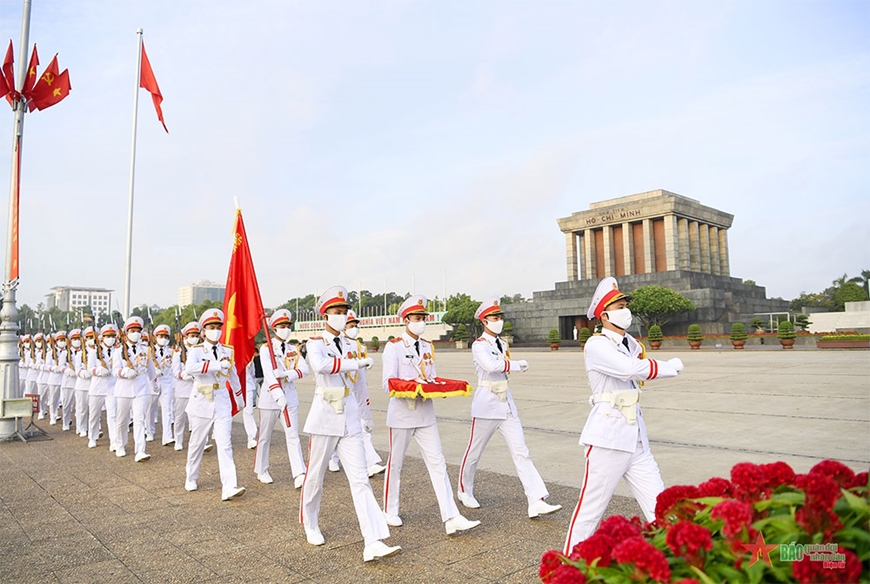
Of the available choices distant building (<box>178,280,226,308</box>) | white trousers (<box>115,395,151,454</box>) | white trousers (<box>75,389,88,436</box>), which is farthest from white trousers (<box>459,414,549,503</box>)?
distant building (<box>178,280,226,308</box>)

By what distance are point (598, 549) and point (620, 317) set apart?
3.05 meters

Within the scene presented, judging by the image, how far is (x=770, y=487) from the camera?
6.18 feet

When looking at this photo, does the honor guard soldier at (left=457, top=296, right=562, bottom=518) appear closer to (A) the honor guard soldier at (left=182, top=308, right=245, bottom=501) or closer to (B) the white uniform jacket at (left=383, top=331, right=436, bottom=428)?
(B) the white uniform jacket at (left=383, top=331, right=436, bottom=428)

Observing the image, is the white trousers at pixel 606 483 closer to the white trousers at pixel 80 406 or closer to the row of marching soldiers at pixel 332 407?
the row of marching soldiers at pixel 332 407

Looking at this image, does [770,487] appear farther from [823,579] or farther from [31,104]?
[31,104]

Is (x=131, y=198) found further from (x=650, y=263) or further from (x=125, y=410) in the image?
(x=650, y=263)

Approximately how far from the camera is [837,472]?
1729 millimetres

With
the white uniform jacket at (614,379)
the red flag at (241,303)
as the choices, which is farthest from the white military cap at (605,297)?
the red flag at (241,303)

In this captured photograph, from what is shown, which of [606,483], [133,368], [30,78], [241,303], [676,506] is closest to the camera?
[676,506]

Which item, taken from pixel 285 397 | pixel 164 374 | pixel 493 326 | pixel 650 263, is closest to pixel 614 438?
pixel 493 326

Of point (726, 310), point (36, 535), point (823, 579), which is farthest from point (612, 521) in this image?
point (726, 310)

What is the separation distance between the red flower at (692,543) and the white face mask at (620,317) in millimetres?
3079

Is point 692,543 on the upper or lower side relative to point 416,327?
lower

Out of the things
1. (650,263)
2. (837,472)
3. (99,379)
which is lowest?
(99,379)
